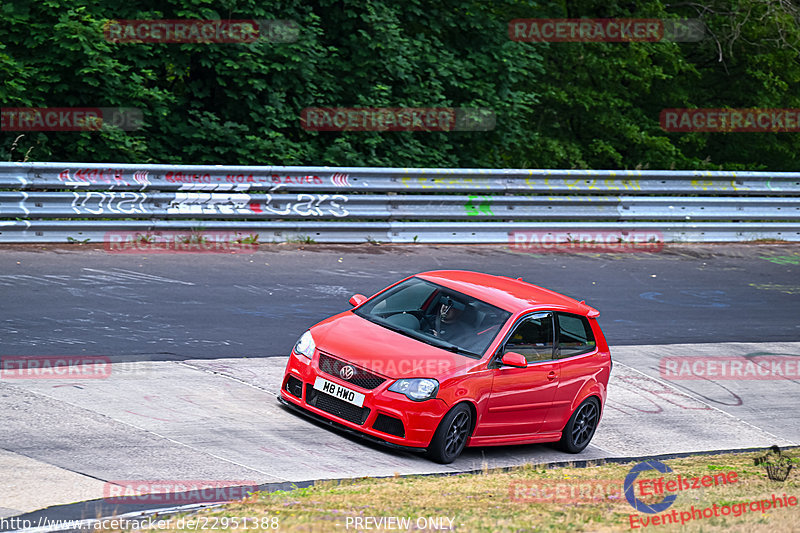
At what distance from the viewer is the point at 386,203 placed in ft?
58.3

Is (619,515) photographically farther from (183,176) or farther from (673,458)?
(183,176)

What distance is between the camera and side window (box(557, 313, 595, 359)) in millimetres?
9820

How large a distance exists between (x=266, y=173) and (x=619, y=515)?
36.8ft

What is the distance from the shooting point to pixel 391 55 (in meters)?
19.4

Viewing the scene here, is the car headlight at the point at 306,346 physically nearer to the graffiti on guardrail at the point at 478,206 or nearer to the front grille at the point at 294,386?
the front grille at the point at 294,386

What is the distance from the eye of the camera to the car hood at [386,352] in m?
8.70

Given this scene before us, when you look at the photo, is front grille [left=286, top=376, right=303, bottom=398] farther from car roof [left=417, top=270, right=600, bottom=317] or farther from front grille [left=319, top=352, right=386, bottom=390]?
car roof [left=417, top=270, right=600, bottom=317]
